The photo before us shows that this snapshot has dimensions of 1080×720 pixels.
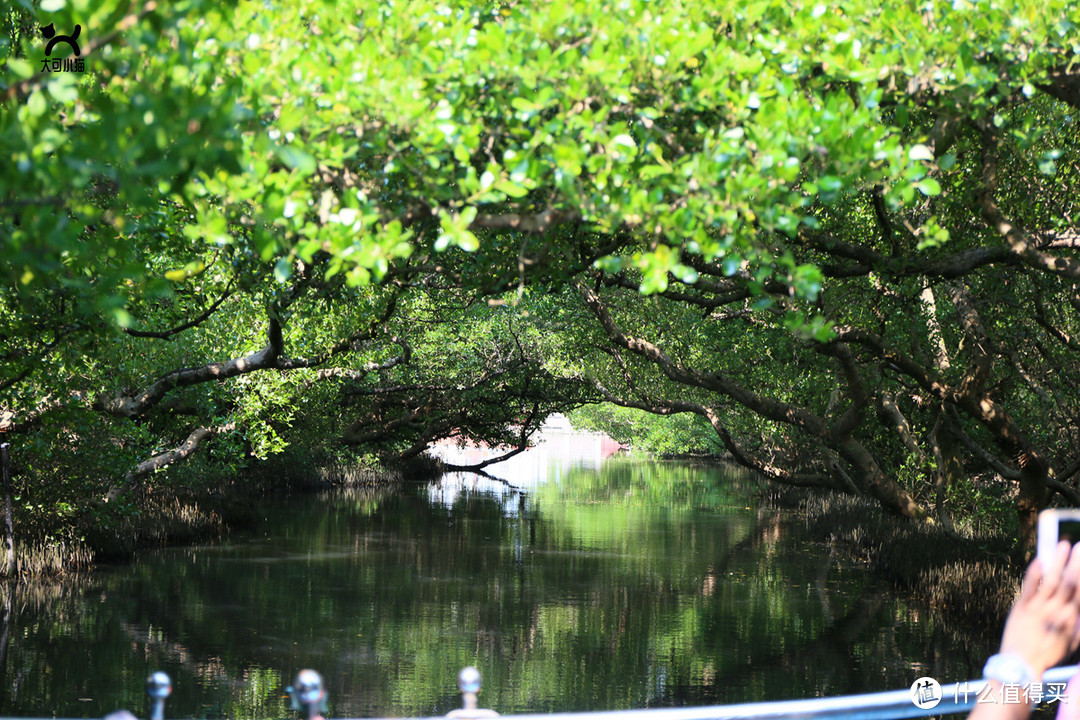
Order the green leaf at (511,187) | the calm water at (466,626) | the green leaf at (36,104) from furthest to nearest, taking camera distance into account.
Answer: the calm water at (466,626), the green leaf at (511,187), the green leaf at (36,104)

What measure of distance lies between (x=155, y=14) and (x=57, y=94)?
1.25 feet

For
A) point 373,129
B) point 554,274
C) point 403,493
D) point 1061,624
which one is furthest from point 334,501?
point 1061,624

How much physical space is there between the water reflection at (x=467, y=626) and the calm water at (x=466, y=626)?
0.15ft

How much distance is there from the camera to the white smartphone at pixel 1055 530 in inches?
62.7

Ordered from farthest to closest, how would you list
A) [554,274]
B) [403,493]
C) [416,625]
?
[403,493], [416,625], [554,274]

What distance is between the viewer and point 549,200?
15.9 ft

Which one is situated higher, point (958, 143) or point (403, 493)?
point (958, 143)

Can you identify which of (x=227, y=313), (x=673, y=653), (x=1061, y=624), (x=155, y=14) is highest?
(x=227, y=313)

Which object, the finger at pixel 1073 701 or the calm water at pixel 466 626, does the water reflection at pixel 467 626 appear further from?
the finger at pixel 1073 701

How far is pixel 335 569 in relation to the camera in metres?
18.5

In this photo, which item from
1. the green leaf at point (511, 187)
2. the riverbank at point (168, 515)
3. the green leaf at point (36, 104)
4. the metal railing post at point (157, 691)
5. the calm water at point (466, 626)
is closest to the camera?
the metal railing post at point (157, 691)

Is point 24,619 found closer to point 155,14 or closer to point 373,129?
point 373,129

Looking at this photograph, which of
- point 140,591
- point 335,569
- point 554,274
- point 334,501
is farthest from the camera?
point 334,501

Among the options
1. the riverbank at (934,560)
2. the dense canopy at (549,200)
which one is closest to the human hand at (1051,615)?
the dense canopy at (549,200)
